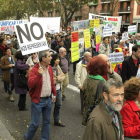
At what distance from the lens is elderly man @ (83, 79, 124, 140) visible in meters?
1.85

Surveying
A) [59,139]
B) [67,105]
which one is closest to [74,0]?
[67,105]

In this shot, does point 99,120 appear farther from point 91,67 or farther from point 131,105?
point 91,67

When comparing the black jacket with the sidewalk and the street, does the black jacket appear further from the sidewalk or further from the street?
the sidewalk

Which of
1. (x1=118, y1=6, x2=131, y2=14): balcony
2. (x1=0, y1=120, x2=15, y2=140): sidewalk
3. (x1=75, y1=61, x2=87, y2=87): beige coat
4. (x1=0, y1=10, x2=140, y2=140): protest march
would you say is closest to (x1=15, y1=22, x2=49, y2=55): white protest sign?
(x1=0, y1=10, x2=140, y2=140): protest march

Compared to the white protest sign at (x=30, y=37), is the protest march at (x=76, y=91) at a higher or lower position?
lower

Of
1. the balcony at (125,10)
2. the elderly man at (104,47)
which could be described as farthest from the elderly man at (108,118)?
the balcony at (125,10)

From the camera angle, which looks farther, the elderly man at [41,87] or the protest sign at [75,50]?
the protest sign at [75,50]

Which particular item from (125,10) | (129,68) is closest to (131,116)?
(129,68)

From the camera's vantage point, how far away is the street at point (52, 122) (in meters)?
4.04

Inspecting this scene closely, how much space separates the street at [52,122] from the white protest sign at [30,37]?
5.77 feet

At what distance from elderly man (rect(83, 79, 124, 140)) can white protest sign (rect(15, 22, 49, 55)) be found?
6.98 feet

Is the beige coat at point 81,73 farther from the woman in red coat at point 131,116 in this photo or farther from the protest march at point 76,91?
the woman in red coat at point 131,116

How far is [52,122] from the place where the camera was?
4.56 m

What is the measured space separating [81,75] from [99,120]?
2.89 meters
